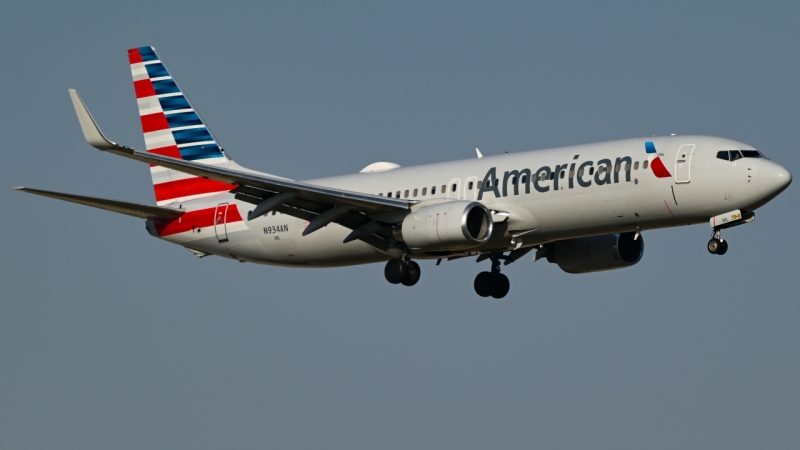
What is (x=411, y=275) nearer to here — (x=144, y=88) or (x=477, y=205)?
(x=477, y=205)

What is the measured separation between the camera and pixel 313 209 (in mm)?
49750

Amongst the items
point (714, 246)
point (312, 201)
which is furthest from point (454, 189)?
point (714, 246)

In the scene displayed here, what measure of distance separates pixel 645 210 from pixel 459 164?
7791 mm

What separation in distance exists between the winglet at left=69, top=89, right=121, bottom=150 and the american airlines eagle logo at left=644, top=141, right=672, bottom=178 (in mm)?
17319

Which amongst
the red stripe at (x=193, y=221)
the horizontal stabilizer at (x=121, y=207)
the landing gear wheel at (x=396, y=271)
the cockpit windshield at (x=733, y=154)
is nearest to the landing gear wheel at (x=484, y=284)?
the landing gear wheel at (x=396, y=271)

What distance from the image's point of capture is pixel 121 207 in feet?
173

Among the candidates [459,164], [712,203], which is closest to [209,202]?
[459,164]

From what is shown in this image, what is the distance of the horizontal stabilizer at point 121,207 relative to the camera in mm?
47844

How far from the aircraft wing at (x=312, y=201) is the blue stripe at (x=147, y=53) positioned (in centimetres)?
1390

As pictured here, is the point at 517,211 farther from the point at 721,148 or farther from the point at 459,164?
the point at 721,148

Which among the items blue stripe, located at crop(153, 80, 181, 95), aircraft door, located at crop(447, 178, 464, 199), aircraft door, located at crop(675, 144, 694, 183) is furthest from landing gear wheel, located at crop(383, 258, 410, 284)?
blue stripe, located at crop(153, 80, 181, 95)

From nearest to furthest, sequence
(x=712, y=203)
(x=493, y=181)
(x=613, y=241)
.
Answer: (x=712, y=203)
(x=493, y=181)
(x=613, y=241)

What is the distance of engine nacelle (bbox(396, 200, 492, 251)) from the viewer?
46.4 m

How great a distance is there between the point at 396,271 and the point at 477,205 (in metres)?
4.69
